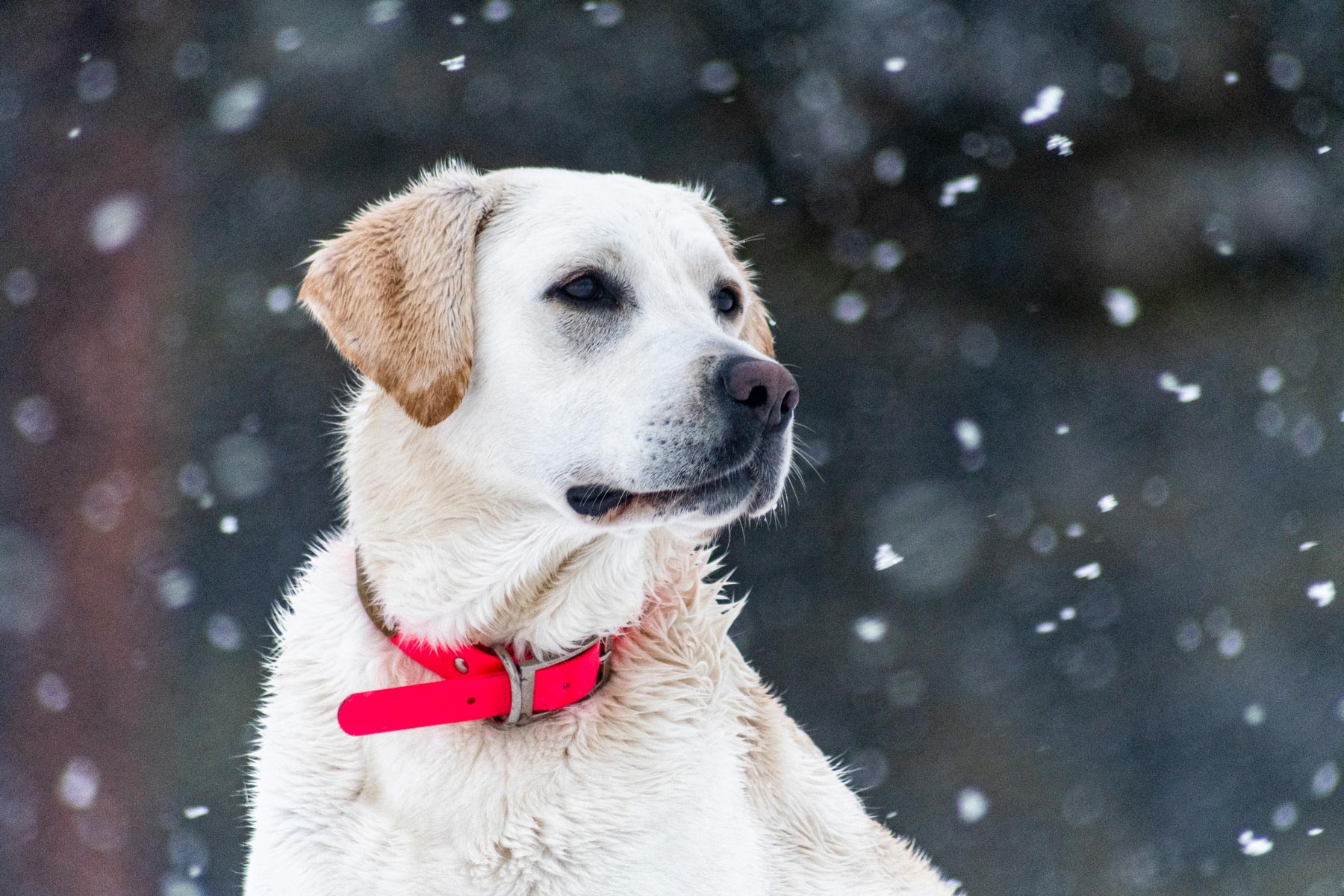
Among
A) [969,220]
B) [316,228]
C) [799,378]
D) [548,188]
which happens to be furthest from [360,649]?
[969,220]

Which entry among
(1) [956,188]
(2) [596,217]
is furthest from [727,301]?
(1) [956,188]

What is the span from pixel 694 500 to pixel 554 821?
637mm

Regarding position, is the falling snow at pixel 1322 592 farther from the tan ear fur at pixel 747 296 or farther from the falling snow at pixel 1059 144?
the tan ear fur at pixel 747 296

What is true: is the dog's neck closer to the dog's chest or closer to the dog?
the dog

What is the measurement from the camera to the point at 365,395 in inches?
95.6

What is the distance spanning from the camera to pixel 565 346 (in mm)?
2217

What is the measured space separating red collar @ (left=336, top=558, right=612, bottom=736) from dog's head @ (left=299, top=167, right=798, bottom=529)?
304mm

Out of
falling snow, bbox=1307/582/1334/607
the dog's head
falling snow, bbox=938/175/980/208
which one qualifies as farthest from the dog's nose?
falling snow, bbox=1307/582/1334/607

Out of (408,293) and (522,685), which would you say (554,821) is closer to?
(522,685)

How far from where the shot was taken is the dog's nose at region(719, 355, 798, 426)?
2.02 meters

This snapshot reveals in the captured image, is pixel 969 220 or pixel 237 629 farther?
pixel 969 220

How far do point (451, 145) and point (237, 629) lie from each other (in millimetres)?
1745

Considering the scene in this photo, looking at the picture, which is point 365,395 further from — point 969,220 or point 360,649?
point 969,220

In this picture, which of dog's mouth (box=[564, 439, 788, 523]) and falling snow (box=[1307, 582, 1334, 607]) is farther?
falling snow (box=[1307, 582, 1334, 607])
